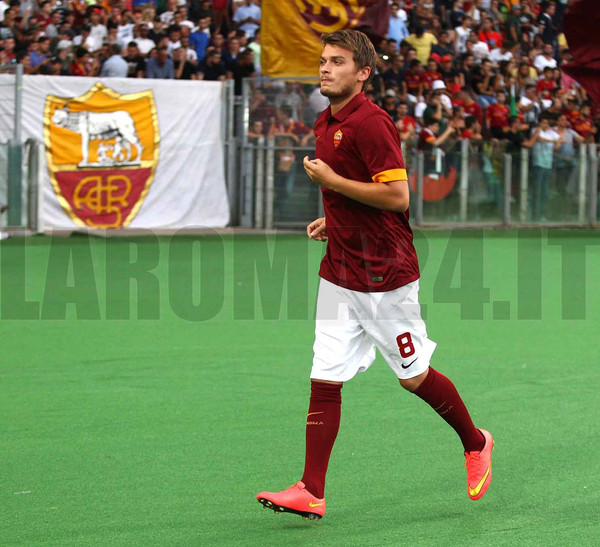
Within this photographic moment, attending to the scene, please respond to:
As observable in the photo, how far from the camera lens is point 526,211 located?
19875 millimetres

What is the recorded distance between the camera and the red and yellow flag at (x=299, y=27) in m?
17.4

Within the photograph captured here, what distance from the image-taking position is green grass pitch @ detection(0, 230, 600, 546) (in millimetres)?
4578

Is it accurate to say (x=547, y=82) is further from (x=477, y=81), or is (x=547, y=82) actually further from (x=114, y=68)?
(x=114, y=68)

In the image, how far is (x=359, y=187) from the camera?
460 cm

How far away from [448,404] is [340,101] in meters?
1.43

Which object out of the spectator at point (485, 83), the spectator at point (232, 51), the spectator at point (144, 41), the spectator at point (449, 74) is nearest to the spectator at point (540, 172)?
the spectator at point (485, 83)

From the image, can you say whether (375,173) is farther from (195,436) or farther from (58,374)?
(58,374)

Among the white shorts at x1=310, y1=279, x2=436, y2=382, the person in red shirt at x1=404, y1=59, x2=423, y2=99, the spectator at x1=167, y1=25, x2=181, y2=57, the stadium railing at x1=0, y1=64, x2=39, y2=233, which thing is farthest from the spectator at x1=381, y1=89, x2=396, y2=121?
the white shorts at x1=310, y1=279, x2=436, y2=382

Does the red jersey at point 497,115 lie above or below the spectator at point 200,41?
below

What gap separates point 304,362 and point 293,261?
5.86m

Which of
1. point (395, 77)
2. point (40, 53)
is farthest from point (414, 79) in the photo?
point (40, 53)

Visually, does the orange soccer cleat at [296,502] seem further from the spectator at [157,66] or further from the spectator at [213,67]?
the spectator at [213,67]

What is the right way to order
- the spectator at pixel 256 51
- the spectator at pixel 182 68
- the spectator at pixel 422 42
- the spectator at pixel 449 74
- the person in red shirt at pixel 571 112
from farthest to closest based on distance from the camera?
the person in red shirt at pixel 571 112
the spectator at pixel 422 42
the spectator at pixel 449 74
the spectator at pixel 256 51
the spectator at pixel 182 68

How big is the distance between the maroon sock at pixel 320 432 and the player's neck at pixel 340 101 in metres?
1.19
